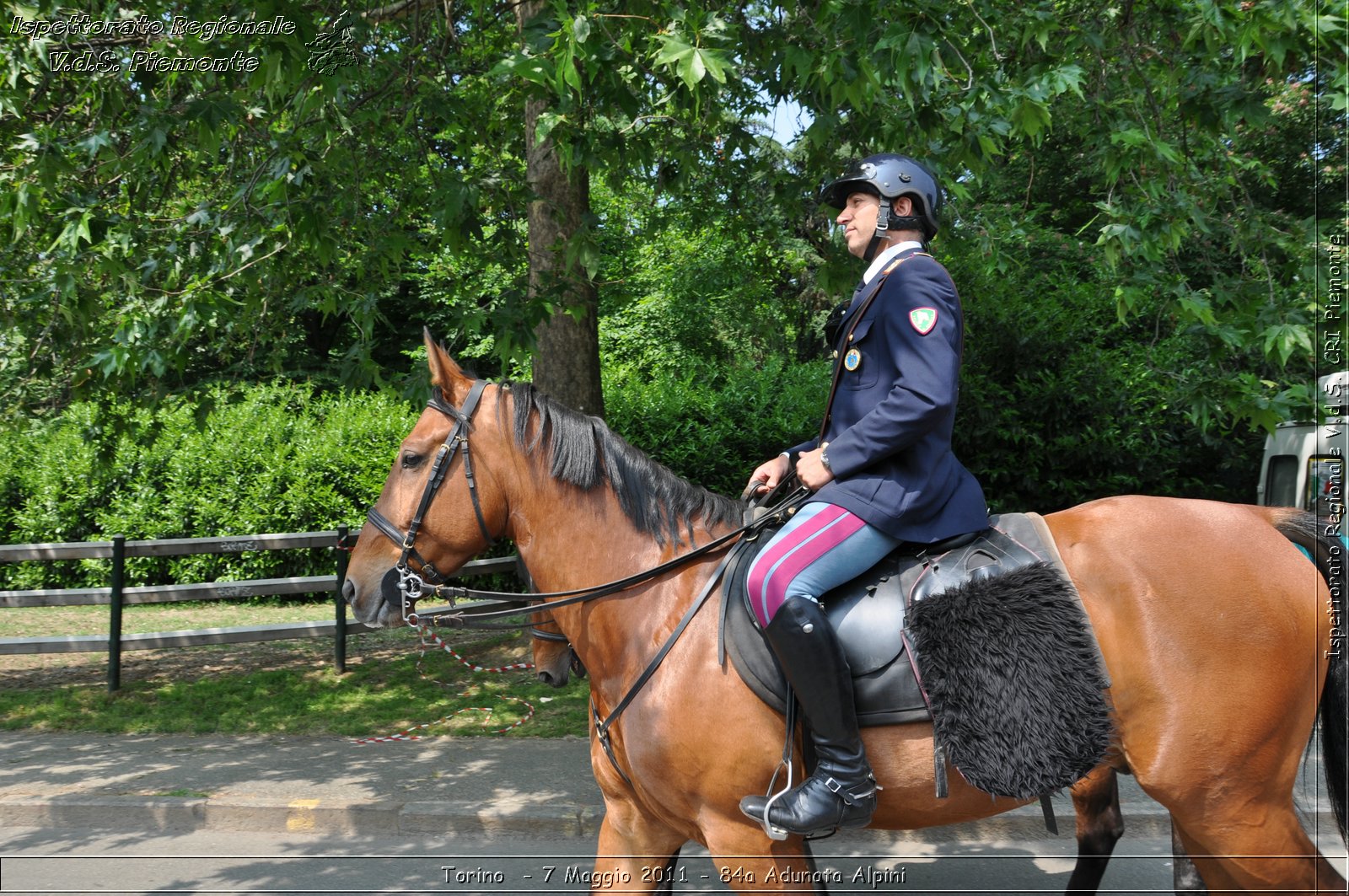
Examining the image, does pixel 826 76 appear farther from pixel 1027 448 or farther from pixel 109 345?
pixel 1027 448

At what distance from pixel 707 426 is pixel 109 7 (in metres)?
7.44

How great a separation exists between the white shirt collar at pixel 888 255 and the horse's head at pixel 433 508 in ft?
4.70

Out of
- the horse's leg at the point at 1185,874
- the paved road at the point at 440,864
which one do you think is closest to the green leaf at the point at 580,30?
the paved road at the point at 440,864

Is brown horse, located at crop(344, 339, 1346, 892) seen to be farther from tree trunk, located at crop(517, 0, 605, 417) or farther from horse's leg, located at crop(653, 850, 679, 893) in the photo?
tree trunk, located at crop(517, 0, 605, 417)

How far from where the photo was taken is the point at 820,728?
3.03m

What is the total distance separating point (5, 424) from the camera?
283 inches

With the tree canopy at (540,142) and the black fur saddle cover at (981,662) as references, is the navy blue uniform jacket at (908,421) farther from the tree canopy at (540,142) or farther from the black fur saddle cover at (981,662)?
the tree canopy at (540,142)

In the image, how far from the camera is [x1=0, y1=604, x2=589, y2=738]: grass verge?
7.62 metres

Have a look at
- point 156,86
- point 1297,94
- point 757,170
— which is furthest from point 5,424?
A: point 1297,94

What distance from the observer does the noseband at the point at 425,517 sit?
11.2 feet

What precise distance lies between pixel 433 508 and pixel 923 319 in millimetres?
1827

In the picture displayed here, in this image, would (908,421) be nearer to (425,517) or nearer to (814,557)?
(814,557)

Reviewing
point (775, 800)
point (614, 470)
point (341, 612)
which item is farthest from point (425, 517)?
point (341, 612)

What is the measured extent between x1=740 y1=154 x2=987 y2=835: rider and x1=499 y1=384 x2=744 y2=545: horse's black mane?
463 millimetres
